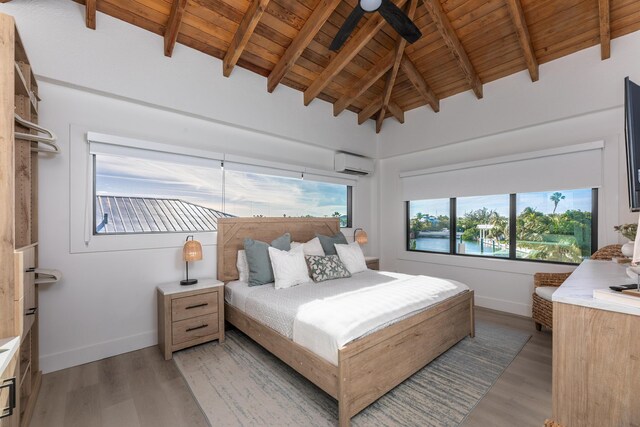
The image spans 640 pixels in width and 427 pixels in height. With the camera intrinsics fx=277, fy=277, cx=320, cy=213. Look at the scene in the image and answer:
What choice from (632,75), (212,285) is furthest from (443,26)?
(212,285)

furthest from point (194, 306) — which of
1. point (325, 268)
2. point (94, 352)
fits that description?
point (325, 268)

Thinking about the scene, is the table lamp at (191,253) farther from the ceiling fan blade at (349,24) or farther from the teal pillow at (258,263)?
the ceiling fan blade at (349,24)

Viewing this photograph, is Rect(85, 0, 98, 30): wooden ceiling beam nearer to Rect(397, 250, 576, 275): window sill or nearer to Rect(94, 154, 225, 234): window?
Rect(94, 154, 225, 234): window

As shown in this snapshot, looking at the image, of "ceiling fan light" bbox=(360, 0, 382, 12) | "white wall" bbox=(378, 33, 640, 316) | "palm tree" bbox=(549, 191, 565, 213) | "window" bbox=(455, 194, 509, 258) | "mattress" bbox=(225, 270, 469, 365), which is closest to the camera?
"mattress" bbox=(225, 270, 469, 365)

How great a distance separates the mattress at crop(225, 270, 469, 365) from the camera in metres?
1.88

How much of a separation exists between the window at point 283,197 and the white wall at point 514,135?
1052 mm

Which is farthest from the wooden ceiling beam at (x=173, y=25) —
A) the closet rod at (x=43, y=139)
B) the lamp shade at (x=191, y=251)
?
the lamp shade at (x=191, y=251)

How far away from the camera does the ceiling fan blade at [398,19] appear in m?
2.22

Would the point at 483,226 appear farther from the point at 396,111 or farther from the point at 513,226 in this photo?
the point at 396,111

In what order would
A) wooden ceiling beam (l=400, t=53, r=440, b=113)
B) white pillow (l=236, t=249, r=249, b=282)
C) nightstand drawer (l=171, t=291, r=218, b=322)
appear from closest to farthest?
nightstand drawer (l=171, t=291, r=218, b=322) → white pillow (l=236, t=249, r=249, b=282) → wooden ceiling beam (l=400, t=53, r=440, b=113)

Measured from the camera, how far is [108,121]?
8.95ft

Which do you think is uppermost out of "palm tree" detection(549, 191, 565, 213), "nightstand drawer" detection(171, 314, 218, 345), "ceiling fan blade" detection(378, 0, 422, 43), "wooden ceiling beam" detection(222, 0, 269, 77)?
"wooden ceiling beam" detection(222, 0, 269, 77)

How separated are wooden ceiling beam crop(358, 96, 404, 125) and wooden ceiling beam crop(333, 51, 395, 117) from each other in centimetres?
44

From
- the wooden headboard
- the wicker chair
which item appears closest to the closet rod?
the wooden headboard
